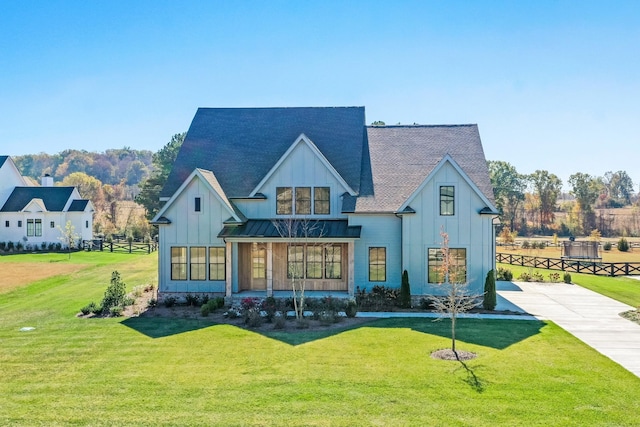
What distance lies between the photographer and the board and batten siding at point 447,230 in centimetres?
2223

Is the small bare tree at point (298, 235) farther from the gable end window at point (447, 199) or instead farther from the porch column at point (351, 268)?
the gable end window at point (447, 199)

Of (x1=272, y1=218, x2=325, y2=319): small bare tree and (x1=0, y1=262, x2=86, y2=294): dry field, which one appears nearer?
(x1=272, y1=218, x2=325, y2=319): small bare tree

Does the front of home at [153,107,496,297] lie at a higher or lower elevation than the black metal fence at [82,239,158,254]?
higher

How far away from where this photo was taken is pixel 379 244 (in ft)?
76.9

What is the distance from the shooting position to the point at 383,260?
23.5 m

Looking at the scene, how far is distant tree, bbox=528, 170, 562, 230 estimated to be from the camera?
94625mm

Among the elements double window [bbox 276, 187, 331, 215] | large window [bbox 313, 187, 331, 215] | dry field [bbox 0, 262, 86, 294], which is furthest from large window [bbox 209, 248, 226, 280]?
dry field [bbox 0, 262, 86, 294]

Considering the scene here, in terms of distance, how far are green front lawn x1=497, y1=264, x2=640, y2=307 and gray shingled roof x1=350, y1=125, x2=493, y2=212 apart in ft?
30.3

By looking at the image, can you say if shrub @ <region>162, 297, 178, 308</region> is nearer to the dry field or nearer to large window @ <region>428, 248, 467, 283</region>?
the dry field

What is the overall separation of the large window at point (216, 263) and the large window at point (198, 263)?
30cm

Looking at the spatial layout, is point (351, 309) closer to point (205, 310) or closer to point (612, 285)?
point (205, 310)

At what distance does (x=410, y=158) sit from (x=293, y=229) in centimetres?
784

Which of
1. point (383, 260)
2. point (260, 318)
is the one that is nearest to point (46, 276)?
point (260, 318)

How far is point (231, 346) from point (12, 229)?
160 feet
